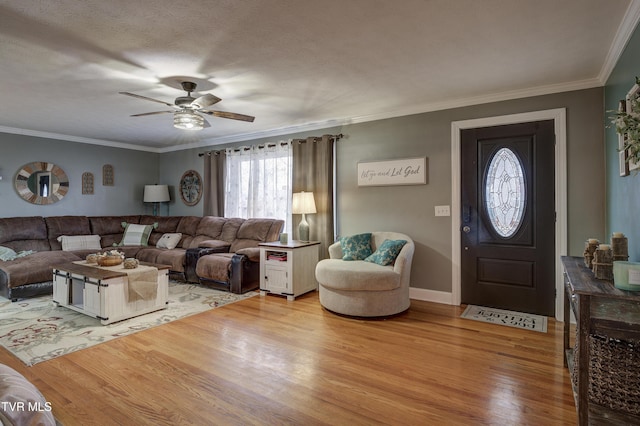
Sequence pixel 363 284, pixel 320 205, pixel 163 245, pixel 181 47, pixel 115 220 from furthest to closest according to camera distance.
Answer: pixel 115 220 < pixel 163 245 < pixel 320 205 < pixel 363 284 < pixel 181 47

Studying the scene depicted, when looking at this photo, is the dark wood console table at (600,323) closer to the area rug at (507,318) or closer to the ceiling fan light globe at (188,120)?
the area rug at (507,318)

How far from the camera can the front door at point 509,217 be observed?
349 centimetres

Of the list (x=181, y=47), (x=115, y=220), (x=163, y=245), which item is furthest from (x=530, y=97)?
(x=115, y=220)

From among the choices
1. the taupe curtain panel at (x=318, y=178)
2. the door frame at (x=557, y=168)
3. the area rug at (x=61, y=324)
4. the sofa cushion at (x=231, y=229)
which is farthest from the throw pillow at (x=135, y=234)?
the door frame at (x=557, y=168)

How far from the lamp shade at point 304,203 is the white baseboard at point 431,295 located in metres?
1.71

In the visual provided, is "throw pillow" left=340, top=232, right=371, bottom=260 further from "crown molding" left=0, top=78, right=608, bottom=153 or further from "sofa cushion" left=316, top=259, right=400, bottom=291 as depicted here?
"crown molding" left=0, top=78, right=608, bottom=153

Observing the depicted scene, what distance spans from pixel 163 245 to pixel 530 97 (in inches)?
222

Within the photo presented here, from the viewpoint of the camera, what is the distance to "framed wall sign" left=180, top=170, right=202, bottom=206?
6.46m

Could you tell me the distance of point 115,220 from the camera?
609 centimetres

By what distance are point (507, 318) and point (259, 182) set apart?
13.1ft

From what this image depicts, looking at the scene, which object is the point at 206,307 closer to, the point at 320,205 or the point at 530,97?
the point at 320,205

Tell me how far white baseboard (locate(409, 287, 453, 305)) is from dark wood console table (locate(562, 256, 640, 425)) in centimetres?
220

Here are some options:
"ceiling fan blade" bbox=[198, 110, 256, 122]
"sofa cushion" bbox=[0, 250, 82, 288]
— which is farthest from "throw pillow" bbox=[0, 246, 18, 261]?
"ceiling fan blade" bbox=[198, 110, 256, 122]

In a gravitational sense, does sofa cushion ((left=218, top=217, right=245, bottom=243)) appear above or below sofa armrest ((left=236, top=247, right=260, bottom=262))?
above
